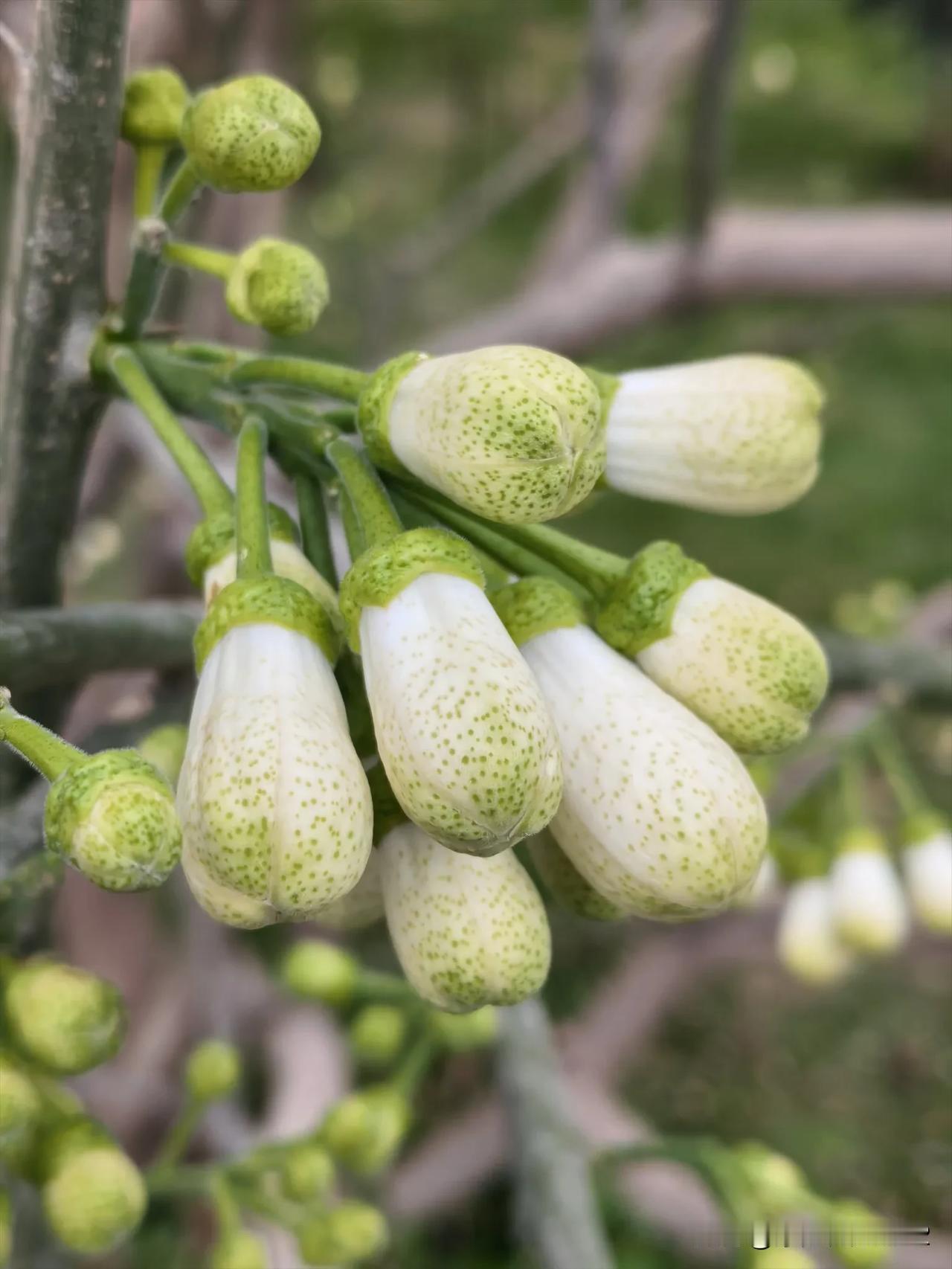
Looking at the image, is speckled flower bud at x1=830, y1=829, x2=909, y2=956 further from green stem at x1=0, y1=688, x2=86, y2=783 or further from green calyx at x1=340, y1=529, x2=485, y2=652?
green stem at x1=0, y1=688, x2=86, y2=783

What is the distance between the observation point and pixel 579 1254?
91 cm

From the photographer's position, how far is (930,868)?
1111 mm

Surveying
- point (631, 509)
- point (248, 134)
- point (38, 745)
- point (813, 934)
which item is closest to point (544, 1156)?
point (813, 934)

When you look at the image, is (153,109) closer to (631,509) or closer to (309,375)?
(309,375)

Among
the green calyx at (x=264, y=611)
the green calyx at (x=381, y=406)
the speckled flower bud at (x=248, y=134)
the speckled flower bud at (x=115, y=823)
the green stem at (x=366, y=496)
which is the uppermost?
the speckled flower bud at (x=248, y=134)

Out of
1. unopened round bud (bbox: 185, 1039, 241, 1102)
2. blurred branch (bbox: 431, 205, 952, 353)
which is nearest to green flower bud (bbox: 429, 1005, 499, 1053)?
unopened round bud (bbox: 185, 1039, 241, 1102)

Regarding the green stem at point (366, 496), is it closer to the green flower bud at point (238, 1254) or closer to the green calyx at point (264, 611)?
the green calyx at point (264, 611)

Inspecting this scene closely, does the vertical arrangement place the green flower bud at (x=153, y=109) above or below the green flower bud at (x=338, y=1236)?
above

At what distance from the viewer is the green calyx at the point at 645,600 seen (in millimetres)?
543

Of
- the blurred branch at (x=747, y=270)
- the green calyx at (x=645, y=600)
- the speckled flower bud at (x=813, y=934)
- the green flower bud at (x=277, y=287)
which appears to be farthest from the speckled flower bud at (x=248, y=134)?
the blurred branch at (x=747, y=270)

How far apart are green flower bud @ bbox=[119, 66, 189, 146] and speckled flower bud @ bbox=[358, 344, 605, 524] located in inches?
7.8

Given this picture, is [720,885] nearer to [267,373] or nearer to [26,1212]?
[267,373]

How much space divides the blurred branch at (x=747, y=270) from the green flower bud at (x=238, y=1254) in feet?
4.24

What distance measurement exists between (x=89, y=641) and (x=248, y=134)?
26 cm
